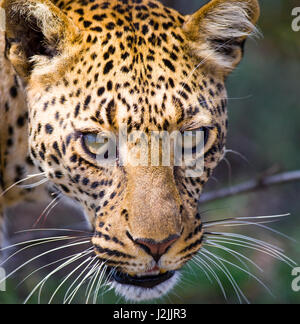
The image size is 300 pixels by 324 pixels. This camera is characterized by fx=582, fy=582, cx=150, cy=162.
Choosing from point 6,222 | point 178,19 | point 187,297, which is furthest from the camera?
point 187,297

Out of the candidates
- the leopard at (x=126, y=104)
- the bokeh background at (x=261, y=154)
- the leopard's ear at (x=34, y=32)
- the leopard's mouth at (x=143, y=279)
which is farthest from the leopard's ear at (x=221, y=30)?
the bokeh background at (x=261, y=154)

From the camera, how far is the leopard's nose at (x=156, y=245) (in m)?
3.74

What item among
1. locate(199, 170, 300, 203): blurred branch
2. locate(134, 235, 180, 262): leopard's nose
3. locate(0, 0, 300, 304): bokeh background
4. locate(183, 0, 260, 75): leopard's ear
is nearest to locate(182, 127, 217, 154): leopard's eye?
locate(183, 0, 260, 75): leopard's ear

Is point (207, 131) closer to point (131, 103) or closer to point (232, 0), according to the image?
point (131, 103)

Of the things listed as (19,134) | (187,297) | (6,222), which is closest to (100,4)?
(19,134)

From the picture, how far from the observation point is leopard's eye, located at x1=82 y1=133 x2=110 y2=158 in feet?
13.1

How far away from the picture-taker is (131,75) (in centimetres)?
398

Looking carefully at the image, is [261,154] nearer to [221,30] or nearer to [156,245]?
[221,30]

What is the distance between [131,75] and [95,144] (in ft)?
1.77

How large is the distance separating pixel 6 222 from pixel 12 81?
1.53 meters

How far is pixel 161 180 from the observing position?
393 centimetres

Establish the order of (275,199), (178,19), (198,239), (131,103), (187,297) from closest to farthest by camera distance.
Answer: (131,103)
(198,239)
(178,19)
(187,297)
(275,199)

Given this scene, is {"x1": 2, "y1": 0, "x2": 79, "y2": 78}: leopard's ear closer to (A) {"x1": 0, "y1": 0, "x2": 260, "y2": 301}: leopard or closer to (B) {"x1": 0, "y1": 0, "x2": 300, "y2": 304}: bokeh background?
(A) {"x1": 0, "y1": 0, "x2": 260, "y2": 301}: leopard

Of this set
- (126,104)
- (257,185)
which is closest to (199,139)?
(126,104)
